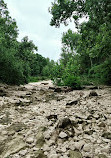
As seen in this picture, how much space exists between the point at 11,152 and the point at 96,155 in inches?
44.3

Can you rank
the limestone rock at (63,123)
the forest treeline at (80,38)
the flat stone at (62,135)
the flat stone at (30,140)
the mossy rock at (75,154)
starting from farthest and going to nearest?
the forest treeline at (80,38) → the limestone rock at (63,123) → the flat stone at (62,135) → the flat stone at (30,140) → the mossy rock at (75,154)

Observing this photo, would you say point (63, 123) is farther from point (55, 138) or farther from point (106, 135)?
point (106, 135)

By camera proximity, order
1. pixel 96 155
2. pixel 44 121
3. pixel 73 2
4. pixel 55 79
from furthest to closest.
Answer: pixel 55 79 < pixel 73 2 < pixel 44 121 < pixel 96 155

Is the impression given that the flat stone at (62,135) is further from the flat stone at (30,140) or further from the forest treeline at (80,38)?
the forest treeline at (80,38)

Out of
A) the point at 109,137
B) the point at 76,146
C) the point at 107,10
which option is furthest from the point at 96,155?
the point at 107,10

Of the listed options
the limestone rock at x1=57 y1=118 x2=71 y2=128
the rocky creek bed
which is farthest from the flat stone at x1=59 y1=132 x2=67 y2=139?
the limestone rock at x1=57 y1=118 x2=71 y2=128

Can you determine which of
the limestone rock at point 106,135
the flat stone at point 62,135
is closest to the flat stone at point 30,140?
the flat stone at point 62,135

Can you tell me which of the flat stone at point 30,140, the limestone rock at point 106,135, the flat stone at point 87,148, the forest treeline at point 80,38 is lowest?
the flat stone at point 30,140

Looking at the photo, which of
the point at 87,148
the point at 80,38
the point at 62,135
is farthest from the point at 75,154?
the point at 80,38

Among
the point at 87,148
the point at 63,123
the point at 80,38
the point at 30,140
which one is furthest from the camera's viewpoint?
the point at 80,38

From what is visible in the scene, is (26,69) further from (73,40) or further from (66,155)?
(73,40)

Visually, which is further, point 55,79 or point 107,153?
point 55,79

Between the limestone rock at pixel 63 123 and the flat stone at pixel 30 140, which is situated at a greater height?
the limestone rock at pixel 63 123

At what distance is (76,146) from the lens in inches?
57.8
